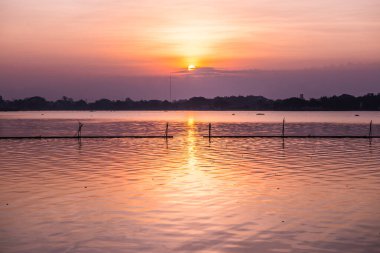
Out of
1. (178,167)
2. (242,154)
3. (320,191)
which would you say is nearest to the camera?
(320,191)

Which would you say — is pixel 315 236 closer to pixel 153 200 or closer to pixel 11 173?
pixel 153 200

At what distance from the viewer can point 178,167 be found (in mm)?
38219

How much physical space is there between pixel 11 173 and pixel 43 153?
16.0m

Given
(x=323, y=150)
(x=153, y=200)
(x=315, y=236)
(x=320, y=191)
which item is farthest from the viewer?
(x=323, y=150)

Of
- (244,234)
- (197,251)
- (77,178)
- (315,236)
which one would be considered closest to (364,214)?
(315,236)

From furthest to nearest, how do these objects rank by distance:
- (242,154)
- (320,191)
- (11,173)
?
1. (242,154)
2. (11,173)
3. (320,191)

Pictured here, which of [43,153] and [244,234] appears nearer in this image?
[244,234]

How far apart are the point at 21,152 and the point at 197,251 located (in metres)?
39.6

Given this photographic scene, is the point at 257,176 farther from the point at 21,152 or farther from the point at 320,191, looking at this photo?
the point at 21,152

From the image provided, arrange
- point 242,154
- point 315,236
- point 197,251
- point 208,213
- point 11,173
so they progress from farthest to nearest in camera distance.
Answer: point 242,154 → point 11,173 → point 208,213 → point 315,236 → point 197,251

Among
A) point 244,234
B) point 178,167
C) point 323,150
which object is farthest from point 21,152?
point 244,234

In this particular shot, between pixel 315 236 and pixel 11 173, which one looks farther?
pixel 11 173

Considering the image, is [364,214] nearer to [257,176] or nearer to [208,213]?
[208,213]

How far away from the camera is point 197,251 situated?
15.5m
